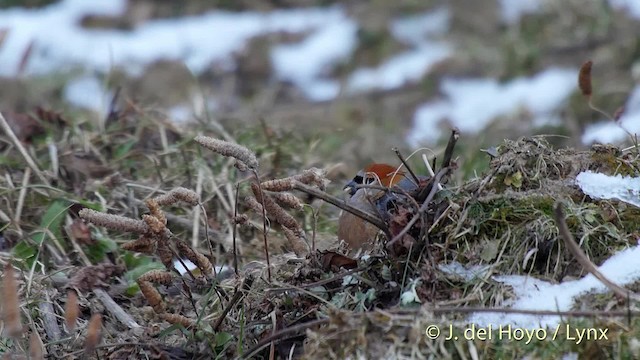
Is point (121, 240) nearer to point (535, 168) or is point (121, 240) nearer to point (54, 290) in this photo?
point (54, 290)

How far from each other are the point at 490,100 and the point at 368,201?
4.51m

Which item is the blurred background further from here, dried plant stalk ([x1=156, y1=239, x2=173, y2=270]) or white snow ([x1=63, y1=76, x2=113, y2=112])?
dried plant stalk ([x1=156, y1=239, x2=173, y2=270])

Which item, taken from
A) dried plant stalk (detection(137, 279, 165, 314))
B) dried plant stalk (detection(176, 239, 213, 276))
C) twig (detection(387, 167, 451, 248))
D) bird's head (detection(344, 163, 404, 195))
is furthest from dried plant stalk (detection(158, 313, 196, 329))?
bird's head (detection(344, 163, 404, 195))

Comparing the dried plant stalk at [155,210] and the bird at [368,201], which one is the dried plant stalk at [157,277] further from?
the bird at [368,201]

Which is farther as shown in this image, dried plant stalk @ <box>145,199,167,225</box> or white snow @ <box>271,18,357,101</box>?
white snow @ <box>271,18,357,101</box>

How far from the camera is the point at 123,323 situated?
2947mm

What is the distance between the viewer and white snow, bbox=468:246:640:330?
2.28 meters

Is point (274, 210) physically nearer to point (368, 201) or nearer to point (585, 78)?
point (368, 201)

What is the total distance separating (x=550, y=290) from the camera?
7.84ft

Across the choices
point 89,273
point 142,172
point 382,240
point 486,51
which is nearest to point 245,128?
point 142,172

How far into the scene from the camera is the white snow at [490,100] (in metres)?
6.64

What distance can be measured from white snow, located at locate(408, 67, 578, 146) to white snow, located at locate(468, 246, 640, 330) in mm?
3979

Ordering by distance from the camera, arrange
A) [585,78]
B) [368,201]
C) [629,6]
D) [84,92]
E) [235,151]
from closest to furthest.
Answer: [235,151]
[368,201]
[585,78]
[84,92]
[629,6]

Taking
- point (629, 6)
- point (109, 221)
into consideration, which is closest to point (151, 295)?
point (109, 221)
